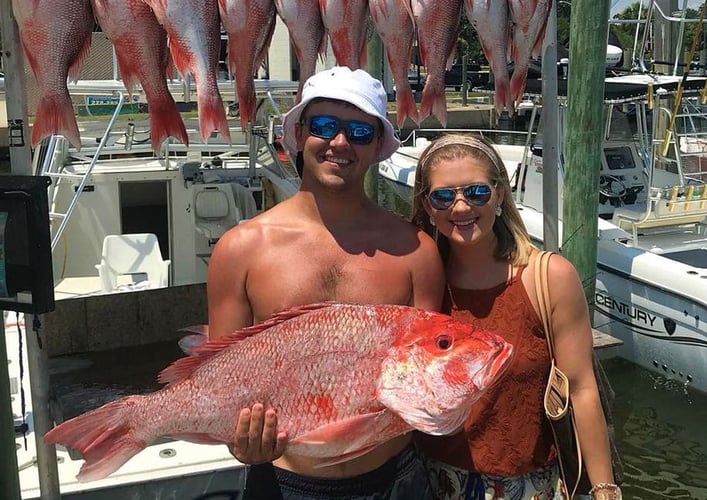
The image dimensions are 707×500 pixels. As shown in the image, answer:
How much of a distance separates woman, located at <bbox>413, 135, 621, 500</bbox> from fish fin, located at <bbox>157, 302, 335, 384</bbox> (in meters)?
0.50

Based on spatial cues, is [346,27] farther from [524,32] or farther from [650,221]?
[650,221]

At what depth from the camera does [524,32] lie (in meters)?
2.92

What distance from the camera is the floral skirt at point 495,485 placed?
7.70 ft

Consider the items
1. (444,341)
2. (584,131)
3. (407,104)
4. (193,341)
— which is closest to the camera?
(444,341)

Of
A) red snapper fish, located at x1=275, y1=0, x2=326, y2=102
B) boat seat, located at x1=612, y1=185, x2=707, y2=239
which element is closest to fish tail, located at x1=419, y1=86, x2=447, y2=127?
red snapper fish, located at x1=275, y1=0, x2=326, y2=102

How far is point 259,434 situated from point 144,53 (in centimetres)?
128

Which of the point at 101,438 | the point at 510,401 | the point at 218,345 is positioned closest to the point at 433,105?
the point at 510,401

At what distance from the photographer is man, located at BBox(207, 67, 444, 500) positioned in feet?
7.48

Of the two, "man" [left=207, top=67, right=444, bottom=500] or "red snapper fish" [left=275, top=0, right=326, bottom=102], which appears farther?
"red snapper fish" [left=275, top=0, right=326, bottom=102]

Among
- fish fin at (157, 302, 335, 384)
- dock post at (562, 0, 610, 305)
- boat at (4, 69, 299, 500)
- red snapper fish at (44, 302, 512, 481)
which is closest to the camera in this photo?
red snapper fish at (44, 302, 512, 481)

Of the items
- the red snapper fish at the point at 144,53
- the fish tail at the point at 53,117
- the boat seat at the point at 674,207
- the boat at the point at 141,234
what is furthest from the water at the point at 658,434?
the fish tail at the point at 53,117

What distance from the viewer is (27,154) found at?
259 cm

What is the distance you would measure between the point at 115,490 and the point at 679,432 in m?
5.60

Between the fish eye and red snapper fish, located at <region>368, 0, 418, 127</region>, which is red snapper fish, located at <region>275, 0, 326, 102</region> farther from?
the fish eye
